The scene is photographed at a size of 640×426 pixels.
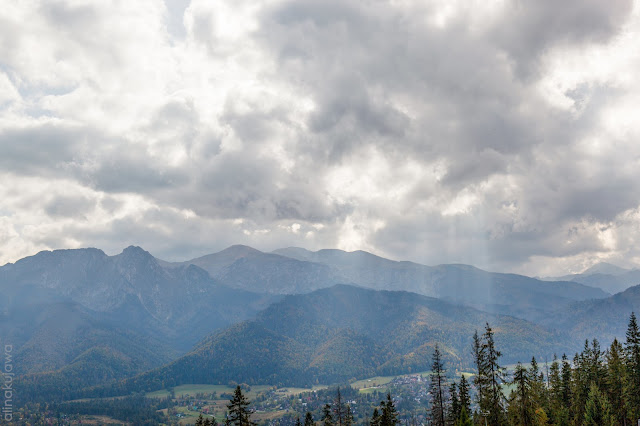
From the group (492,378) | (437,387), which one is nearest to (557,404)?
(437,387)

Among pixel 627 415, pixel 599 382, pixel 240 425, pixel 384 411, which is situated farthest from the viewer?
pixel 599 382

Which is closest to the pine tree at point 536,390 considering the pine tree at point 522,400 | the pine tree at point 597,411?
the pine tree at point 522,400

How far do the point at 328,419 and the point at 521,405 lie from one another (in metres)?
37.6

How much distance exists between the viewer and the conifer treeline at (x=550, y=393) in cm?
7150

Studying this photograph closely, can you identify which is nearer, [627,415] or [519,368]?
[519,368]

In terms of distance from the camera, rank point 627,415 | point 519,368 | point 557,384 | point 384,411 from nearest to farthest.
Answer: point 519,368
point 384,411
point 627,415
point 557,384

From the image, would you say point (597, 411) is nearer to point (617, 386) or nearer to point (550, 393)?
point (617, 386)

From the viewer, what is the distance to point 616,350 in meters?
104

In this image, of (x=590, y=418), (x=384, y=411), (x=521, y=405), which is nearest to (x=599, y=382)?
(x=590, y=418)

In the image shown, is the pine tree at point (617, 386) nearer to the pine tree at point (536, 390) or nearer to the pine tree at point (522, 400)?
the pine tree at point (536, 390)

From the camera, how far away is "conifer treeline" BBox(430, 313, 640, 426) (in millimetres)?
71500

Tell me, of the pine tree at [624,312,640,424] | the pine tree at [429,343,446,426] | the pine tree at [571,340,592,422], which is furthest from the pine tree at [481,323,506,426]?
the pine tree at [624,312,640,424]

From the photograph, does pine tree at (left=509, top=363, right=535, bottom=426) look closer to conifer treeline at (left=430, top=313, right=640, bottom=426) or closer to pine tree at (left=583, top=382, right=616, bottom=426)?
conifer treeline at (left=430, top=313, right=640, bottom=426)

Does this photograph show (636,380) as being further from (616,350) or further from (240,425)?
(240,425)
